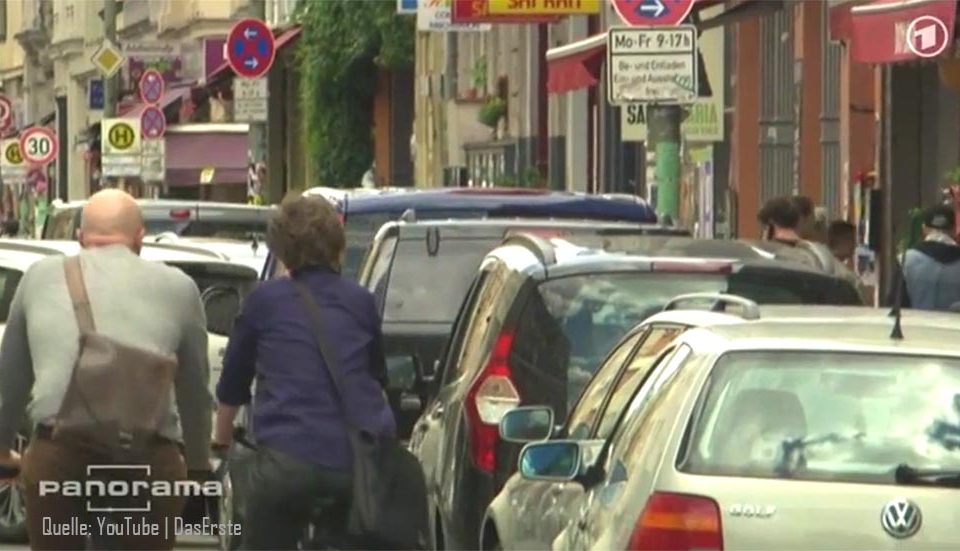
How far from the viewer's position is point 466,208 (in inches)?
667

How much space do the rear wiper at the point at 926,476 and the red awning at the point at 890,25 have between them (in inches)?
405

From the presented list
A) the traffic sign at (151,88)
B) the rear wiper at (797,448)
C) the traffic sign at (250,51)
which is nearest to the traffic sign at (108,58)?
the traffic sign at (151,88)

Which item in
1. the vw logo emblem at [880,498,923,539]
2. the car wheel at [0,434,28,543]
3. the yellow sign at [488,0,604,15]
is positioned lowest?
the car wheel at [0,434,28,543]

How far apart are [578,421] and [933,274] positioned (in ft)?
19.5

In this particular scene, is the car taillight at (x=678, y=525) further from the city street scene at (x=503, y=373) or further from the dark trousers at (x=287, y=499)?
the dark trousers at (x=287, y=499)

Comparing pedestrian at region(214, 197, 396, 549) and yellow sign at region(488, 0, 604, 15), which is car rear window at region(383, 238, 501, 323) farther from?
yellow sign at region(488, 0, 604, 15)

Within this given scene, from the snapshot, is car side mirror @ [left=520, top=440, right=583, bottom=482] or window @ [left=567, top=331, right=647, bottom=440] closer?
car side mirror @ [left=520, top=440, right=583, bottom=482]

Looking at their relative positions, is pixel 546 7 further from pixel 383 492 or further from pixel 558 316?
pixel 383 492

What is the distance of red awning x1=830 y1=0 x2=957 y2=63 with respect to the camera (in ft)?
58.1

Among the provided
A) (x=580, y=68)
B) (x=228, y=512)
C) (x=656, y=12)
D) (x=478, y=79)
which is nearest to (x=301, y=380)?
(x=228, y=512)

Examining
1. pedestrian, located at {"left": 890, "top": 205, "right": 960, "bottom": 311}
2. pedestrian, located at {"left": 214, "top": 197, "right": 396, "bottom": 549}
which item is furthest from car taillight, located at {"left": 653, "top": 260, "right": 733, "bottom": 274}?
pedestrian, located at {"left": 890, "top": 205, "right": 960, "bottom": 311}

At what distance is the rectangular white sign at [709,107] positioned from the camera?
30.7 m

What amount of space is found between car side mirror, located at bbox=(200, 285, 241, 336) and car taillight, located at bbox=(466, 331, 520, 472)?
4.80 metres

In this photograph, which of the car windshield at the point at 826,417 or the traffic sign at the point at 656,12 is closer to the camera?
the car windshield at the point at 826,417
